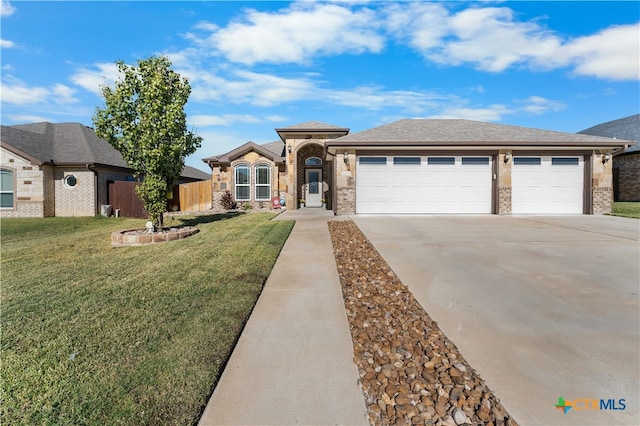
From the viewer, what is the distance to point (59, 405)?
219 cm

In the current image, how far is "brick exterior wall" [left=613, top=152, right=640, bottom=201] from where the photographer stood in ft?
64.6

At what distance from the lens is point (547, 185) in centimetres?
1423

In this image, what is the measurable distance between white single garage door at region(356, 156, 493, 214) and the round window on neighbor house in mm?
14407

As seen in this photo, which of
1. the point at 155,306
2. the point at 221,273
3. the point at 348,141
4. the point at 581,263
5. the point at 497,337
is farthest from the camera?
the point at 348,141

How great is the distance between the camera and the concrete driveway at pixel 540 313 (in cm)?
231

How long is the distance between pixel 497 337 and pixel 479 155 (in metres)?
12.8

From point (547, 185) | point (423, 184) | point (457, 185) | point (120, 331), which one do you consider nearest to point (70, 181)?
point (120, 331)

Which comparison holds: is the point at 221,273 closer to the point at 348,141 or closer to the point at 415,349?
the point at 415,349

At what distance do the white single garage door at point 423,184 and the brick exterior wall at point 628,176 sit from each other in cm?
1312

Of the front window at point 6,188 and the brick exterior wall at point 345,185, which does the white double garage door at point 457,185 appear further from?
the front window at point 6,188

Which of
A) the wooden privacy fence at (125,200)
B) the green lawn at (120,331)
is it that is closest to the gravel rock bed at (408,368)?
the green lawn at (120,331)

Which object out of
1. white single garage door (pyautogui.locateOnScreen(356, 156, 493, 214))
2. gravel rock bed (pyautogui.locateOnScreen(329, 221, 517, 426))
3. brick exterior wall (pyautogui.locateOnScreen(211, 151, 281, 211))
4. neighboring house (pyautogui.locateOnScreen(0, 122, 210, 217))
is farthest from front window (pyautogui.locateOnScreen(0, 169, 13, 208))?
gravel rock bed (pyautogui.locateOnScreen(329, 221, 517, 426))

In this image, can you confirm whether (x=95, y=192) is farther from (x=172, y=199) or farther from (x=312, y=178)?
(x=312, y=178)

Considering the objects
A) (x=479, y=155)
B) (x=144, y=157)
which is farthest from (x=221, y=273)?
(x=479, y=155)
